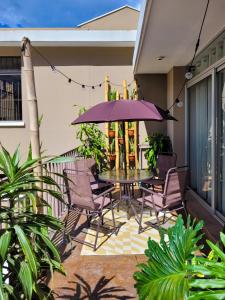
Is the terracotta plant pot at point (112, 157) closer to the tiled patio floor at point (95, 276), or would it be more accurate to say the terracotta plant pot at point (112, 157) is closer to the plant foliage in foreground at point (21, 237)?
the tiled patio floor at point (95, 276)

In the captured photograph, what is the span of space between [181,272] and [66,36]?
632 cm

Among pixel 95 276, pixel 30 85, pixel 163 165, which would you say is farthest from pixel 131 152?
pixel 30 85

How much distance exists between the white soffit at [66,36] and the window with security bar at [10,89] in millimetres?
540

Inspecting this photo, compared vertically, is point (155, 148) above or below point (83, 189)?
above

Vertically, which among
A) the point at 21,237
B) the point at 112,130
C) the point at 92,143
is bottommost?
the point at 21,237

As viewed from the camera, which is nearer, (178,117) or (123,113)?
(123,113)

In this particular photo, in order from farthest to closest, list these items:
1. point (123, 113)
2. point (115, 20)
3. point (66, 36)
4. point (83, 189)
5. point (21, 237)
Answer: point (115, 20) → point (66, 36) → point (123, 113) → point (83, 189) → point (21, 237)

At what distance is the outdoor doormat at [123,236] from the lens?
11.6 ft

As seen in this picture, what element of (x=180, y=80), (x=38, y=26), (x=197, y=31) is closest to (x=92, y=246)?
(x=197, y=31)

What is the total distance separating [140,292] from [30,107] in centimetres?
132

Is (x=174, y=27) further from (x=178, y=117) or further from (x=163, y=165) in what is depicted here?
(x=178, y=117)

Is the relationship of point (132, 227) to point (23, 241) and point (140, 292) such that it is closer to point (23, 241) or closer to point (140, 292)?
point (140, 292)

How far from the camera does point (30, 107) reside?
2.03 meters

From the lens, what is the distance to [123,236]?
395cm
